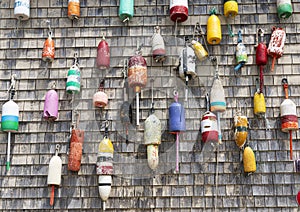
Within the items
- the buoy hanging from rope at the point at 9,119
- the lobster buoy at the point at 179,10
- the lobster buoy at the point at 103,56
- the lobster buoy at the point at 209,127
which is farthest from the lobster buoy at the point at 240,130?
the buoy hanging from rope at the point at 9,119

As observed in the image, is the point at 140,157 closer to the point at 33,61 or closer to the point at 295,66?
the point at 33,61

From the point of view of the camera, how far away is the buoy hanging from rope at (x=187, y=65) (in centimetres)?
530

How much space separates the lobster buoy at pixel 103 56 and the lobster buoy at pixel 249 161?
6.35 ft

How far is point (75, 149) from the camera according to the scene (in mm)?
5117

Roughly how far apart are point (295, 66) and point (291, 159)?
114 cm

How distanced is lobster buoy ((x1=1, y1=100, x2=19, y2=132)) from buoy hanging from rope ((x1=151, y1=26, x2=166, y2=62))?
5.75ft

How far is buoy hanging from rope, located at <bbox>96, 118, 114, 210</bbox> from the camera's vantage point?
16.4 ft

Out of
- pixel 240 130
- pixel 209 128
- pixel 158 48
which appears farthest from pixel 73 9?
pixel 240 130

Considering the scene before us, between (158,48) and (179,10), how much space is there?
54 centimetres

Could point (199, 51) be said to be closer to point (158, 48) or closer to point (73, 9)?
point (158, 48)

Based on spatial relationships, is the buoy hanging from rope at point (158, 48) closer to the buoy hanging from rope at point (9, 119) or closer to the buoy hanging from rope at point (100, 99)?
the buoy hanging from rope at point (100, 99)

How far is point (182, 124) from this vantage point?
514 centimetres

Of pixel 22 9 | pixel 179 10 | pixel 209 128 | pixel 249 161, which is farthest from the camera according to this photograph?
pixel 22 9

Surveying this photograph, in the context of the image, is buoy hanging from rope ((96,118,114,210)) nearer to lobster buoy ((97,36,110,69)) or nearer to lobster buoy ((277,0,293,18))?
lobster buoy ((97,36,110,69))
